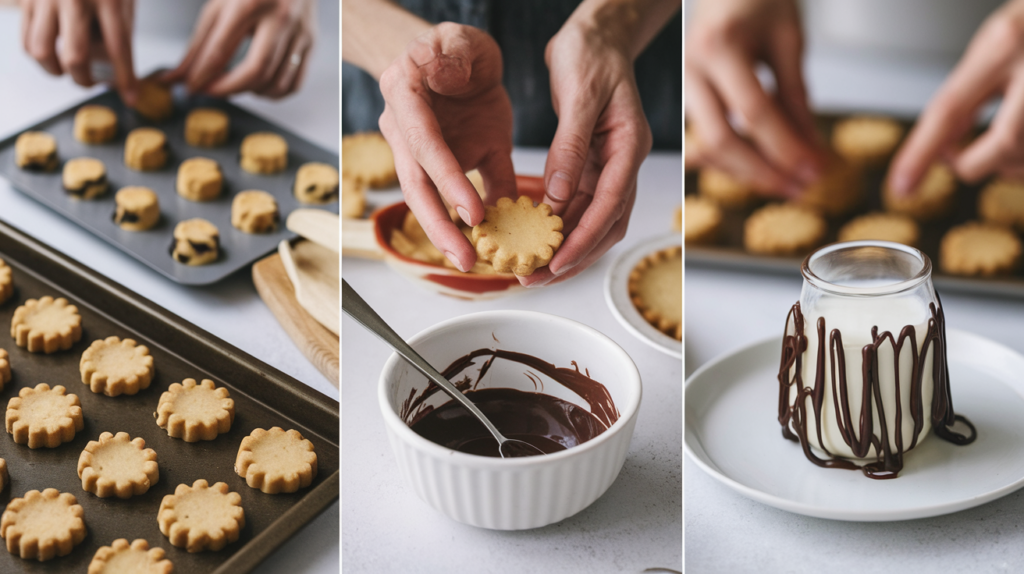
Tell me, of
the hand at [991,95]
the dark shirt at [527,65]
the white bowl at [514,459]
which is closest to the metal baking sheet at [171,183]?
the dark shirt at [527,65]

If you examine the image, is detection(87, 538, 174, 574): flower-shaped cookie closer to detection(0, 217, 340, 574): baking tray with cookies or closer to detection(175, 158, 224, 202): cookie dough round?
detection(0, 217, 340, 574): baking tray with cookies

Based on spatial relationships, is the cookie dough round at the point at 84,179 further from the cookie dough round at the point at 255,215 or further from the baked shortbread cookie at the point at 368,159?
the baked shortbread cookie at the point at 368,159

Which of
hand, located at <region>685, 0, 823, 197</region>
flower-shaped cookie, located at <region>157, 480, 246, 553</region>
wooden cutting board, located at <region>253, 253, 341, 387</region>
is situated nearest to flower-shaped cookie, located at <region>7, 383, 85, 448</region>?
flower-shaped cookie, located at <region>157, 480, 246, 553</region>

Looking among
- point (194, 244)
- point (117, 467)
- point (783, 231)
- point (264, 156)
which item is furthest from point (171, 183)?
point (783, 231)

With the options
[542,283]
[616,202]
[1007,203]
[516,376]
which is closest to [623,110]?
[616,202]

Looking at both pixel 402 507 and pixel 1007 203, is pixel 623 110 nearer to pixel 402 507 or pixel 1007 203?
pixel 402 507
